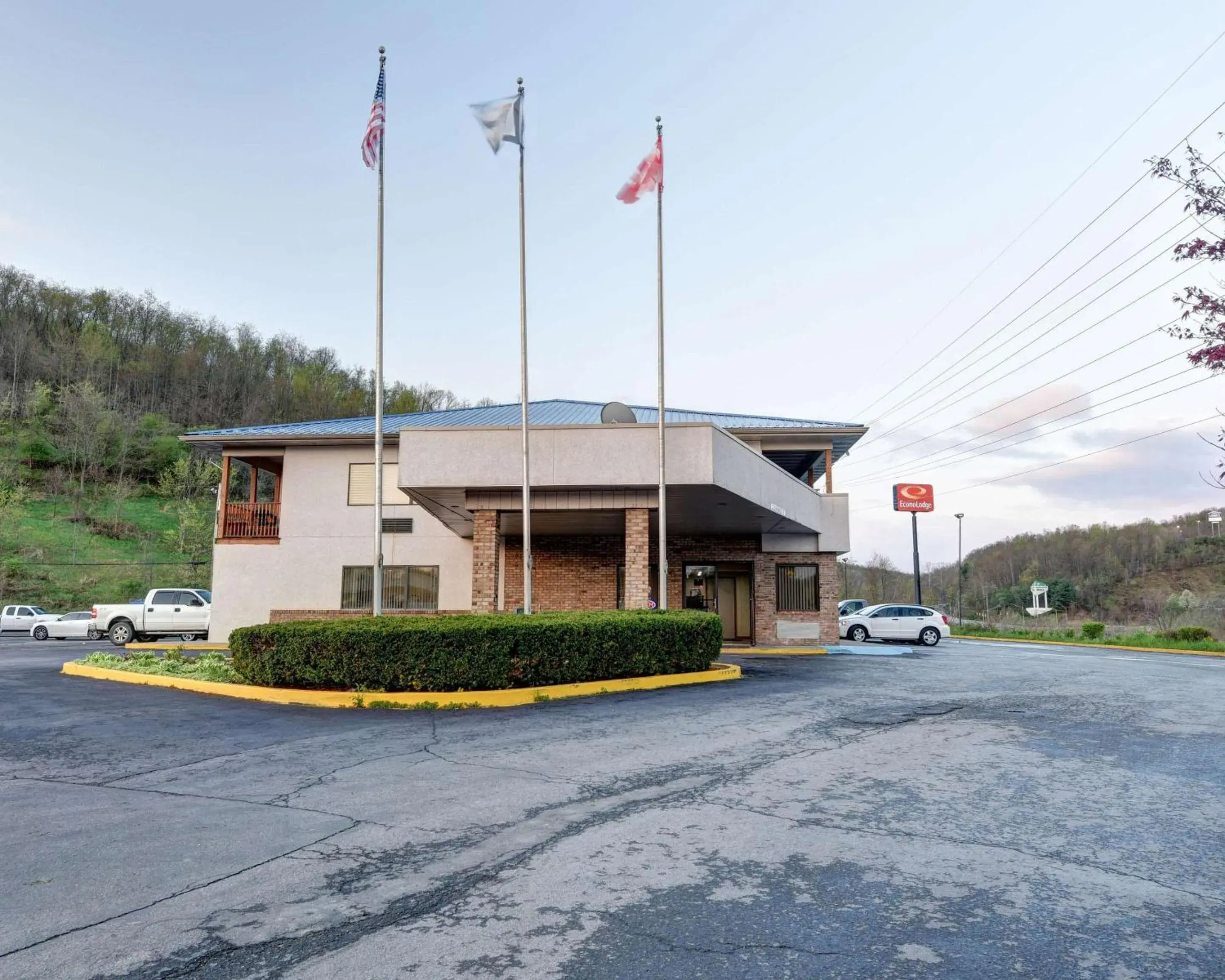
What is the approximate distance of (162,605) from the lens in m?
27.9

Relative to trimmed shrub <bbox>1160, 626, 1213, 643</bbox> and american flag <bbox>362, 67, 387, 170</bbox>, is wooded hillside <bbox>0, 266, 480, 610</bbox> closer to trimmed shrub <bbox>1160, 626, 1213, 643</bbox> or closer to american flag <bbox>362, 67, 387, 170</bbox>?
american flag <bbox>362, 67, 387, 170</bbox>

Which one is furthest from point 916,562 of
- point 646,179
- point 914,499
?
point 646,179

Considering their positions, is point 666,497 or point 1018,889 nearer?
point 1018,889

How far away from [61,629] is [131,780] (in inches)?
1316

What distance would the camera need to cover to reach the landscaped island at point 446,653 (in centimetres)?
1152

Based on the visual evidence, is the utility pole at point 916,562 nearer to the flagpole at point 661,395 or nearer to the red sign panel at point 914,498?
the red sign panel at point 914,498

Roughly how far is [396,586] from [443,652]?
13653 mm

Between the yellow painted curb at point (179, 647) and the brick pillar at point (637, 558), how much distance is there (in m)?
11.2

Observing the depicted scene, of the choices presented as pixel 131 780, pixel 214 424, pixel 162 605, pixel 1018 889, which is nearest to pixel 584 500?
pixel 131 780

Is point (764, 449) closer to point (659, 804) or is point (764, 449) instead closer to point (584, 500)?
point (584, 500)

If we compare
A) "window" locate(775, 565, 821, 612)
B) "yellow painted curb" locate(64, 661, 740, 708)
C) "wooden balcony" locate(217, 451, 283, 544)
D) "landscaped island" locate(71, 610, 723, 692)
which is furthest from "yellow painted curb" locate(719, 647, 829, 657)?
"wooden balcony" locate(217, 451, 283, 544)

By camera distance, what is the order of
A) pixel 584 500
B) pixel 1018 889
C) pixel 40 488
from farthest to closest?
pixel 40 488 → pixel 584 500 → pixel 1018 889

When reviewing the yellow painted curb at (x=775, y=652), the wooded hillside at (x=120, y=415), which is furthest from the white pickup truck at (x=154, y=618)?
the wooded hillside at (x=120, y=415)

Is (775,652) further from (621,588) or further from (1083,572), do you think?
(1083,572)
